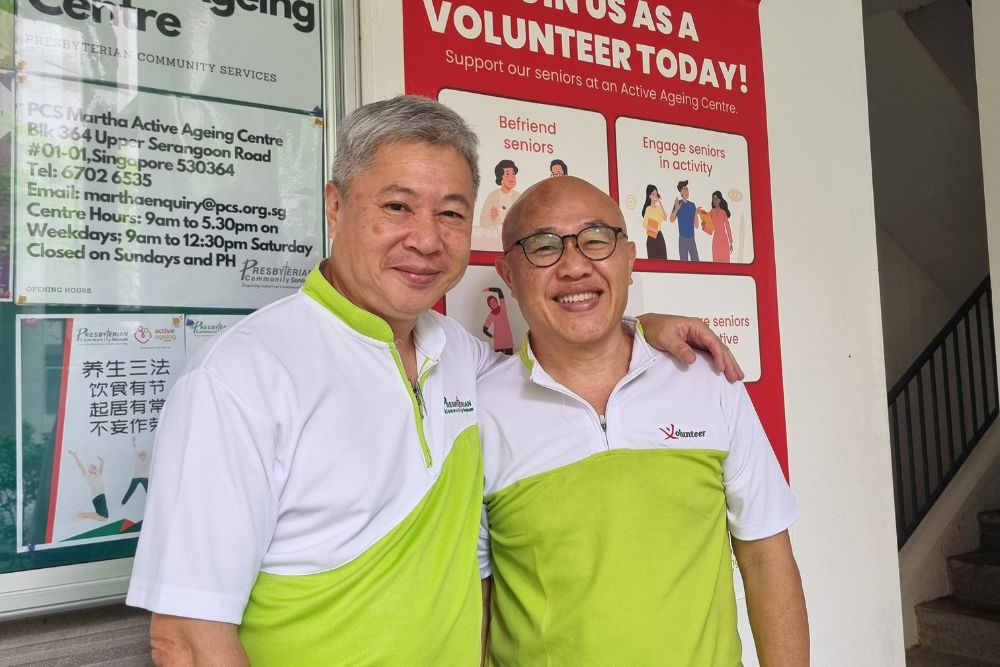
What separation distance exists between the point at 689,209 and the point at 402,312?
126 cm

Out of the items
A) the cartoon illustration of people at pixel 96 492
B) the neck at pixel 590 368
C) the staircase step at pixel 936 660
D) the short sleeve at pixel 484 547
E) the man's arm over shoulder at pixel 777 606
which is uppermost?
the neck at pixel 590 368

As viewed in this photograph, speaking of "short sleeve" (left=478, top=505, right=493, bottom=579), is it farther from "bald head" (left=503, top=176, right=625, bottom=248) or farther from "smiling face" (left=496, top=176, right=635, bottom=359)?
"bald head" (left=503, top=176, right=625, bottom=248)

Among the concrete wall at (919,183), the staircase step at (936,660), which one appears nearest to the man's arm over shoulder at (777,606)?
the staircase step at (936,660)

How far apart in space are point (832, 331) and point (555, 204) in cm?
148

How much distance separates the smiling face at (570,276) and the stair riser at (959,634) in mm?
3744

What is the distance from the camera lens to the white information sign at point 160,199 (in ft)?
4.43

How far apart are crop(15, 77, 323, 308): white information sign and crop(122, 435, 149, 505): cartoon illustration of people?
30cm

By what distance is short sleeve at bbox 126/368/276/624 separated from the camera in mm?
958

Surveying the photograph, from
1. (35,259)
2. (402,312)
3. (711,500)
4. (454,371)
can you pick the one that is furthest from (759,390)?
(35,259)

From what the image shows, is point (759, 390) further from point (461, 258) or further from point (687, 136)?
point (461, 258)

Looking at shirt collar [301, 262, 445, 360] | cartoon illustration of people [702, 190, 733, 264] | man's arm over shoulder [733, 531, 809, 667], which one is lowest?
man's arm over shoulder [733, 531, 809, 667]

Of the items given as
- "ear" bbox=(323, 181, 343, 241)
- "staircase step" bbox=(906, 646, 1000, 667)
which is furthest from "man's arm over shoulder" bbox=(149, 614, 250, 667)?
"staircase step" bbox=(906, 646, 1000, 667)

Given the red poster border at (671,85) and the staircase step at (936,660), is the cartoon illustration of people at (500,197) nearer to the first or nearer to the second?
the red poster border at (671,85)

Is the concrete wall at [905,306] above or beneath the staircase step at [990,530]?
above
